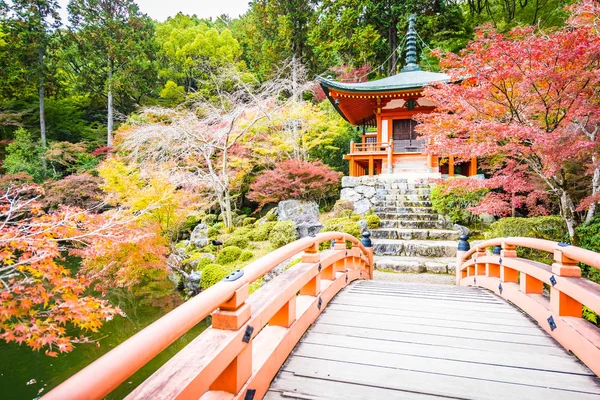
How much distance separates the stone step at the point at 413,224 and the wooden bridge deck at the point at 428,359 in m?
5.29

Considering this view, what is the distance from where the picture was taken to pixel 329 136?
1448 centimetres

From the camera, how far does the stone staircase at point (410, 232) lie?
21.4ft

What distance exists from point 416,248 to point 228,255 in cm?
490

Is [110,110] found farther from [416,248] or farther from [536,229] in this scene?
[536,229]

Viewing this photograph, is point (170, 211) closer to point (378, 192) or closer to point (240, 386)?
point (378, 192)

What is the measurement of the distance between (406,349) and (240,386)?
3.80ft

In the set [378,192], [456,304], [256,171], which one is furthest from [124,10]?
[456,304]

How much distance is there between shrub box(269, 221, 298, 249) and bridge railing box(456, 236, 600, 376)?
586 cm

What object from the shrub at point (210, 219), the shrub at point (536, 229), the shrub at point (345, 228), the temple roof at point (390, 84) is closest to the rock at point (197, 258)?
the shrub at point (345, 228)

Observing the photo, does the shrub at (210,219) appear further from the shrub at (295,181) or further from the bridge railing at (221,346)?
the bridge railing at (221,346)

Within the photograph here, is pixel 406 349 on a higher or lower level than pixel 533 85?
lower

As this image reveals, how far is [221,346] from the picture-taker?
125 cm

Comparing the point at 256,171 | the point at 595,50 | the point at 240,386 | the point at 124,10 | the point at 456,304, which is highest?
the point at 124,10

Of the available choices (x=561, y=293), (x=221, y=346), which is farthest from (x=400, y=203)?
(x=221, y=346)
